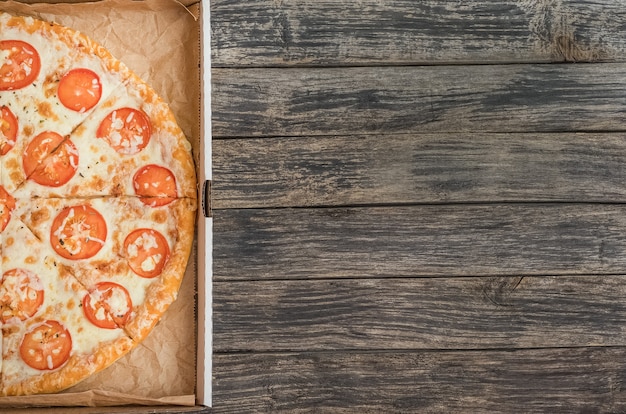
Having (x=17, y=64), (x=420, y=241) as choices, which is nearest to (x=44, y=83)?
(x=17, y=64)

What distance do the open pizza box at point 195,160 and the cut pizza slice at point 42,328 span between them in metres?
0.07

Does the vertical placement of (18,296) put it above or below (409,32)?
below

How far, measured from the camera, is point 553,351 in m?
2.00

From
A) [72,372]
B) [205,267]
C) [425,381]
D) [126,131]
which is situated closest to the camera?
[205,267]

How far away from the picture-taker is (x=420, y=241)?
6.52 feet

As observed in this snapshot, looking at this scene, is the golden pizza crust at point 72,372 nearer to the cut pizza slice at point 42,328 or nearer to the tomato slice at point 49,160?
the cut pizza slice at point 42,328

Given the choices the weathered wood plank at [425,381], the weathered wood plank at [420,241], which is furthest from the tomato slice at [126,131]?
the weathered wood plank at [425,381]

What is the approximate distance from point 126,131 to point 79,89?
19 cm

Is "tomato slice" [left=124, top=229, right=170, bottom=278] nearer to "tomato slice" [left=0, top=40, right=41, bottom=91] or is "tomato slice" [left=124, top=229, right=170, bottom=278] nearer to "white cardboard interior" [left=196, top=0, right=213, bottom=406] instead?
"white cardboard interior" [left=196, top=0, right=213, bottom=406]

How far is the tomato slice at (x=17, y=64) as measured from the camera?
1806 millimetres

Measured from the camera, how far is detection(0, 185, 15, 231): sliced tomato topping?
1785 mm

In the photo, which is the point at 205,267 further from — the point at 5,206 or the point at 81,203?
the point at 5,206

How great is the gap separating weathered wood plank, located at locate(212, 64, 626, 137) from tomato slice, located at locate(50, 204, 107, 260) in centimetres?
47

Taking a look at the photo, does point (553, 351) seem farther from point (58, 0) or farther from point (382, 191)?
point (58, 0)
